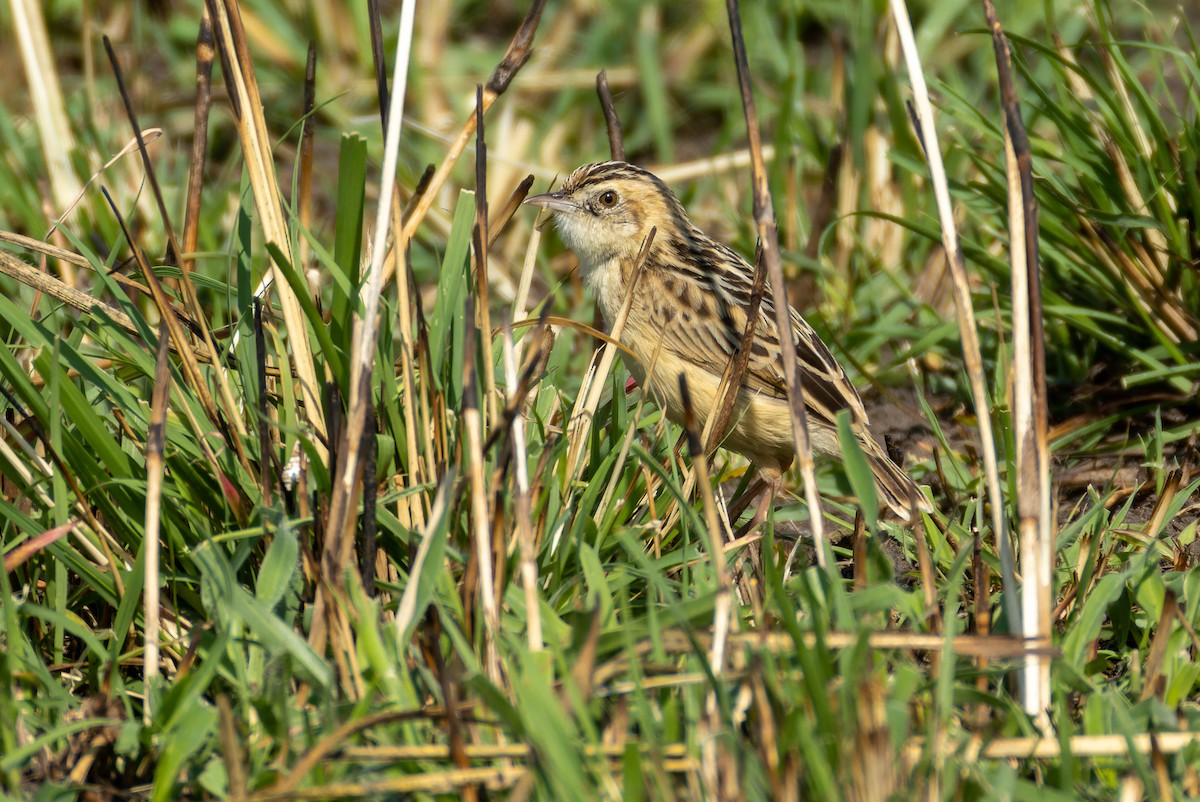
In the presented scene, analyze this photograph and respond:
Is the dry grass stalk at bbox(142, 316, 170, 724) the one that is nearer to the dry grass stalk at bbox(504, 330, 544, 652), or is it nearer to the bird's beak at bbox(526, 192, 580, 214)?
the dry grass stalk at bbox(504, 330, 544, 652)

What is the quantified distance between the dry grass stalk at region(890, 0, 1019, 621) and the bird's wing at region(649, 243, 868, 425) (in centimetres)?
140

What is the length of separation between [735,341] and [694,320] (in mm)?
187

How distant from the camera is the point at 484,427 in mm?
3918

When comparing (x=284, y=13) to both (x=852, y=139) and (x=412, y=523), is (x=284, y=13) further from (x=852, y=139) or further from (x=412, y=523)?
(x=412, y=523)

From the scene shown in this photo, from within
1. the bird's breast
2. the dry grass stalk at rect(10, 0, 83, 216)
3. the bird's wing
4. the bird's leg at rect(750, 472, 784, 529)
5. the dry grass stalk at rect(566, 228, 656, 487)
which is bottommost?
the bird's leg at rect(750, 472, 784, 529)

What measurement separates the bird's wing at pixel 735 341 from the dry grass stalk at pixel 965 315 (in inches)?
55.3

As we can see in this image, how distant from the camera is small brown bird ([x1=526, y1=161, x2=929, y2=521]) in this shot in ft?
16.5

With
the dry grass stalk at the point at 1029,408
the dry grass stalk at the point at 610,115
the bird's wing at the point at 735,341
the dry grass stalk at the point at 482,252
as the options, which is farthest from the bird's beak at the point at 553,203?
the dry grass stalk at the point at 1029,408

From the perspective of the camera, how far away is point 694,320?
530 centimetres

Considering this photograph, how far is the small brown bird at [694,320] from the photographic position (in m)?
5.02

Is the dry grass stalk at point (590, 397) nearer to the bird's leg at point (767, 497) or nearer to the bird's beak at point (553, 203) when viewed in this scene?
the bird's leg at point (767, 497)

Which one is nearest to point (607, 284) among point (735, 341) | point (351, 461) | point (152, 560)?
point (735, 341)

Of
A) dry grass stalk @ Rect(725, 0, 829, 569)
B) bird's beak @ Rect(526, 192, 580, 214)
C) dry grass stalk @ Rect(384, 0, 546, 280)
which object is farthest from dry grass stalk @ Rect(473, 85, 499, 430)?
bird's beak @ Rect(526, 192, 580, 214)

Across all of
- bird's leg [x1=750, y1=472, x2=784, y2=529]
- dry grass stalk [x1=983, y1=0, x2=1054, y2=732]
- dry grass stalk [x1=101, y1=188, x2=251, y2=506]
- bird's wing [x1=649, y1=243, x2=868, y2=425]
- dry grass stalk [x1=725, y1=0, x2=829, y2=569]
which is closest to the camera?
dry grass stalk [x1=983, y1=0, x2=1054, y2=732]
